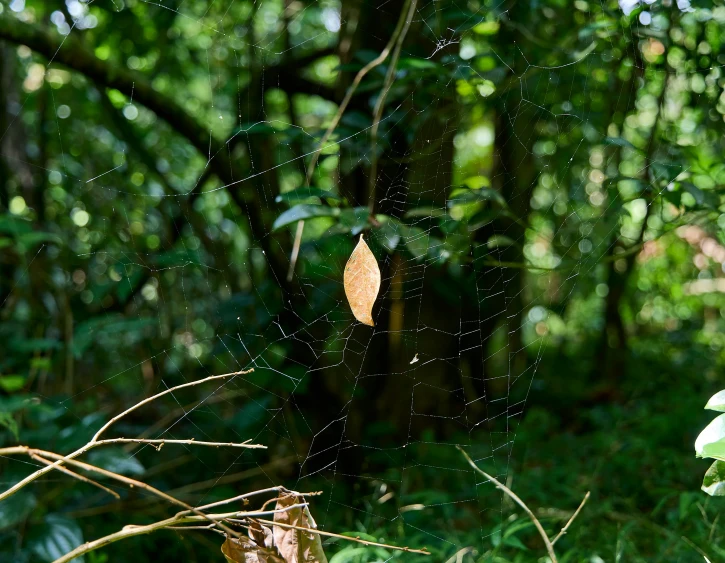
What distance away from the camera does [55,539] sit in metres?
1.34

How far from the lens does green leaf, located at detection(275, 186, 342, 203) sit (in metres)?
1.16

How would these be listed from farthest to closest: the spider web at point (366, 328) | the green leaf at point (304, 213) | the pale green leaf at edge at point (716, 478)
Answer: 1. the spider web at point (366, 328)
2. the green leaf at point (304, 213)
3. the pale green leaf at edge at point (716, 478)

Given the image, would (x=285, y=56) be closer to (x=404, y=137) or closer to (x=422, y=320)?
(x=404, y=137)

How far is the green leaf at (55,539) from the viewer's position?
4.33 ft

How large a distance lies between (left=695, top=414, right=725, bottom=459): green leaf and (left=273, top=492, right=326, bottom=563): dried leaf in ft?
1.48

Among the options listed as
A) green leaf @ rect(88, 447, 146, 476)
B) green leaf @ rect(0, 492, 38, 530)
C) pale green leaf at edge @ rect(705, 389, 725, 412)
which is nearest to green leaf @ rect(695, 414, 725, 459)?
pale green leaf at edge @ rect(705, 389, 725, 412)

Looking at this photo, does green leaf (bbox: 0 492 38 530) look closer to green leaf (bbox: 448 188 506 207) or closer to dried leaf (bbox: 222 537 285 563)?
dried leaf (bbox: 222 537 285 563)

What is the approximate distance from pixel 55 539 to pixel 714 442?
1173mm

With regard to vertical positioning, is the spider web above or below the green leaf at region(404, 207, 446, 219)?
below

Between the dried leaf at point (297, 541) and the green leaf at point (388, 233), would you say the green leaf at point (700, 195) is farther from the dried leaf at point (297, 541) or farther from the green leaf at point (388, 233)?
the dried leaf at point (297, 541)

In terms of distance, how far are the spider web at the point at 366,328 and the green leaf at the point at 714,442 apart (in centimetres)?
50

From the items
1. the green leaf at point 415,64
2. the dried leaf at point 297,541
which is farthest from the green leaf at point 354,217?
the dried leaf at point 297,541

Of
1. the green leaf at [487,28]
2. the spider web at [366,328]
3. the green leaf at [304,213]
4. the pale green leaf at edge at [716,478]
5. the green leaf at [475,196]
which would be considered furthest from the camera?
the green leaf at [487,28]

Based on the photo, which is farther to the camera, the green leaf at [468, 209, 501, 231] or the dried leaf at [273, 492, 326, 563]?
the green leaf at [468, 209, 501, 231]
